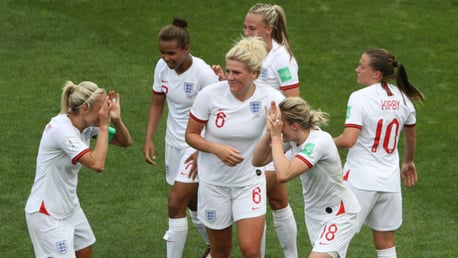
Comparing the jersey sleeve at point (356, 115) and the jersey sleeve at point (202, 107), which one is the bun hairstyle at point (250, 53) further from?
the jersey sleeve at point (356, 115)

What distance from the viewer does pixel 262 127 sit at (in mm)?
9328

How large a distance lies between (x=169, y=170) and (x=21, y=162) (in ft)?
10.4

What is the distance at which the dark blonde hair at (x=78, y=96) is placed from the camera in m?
8.91

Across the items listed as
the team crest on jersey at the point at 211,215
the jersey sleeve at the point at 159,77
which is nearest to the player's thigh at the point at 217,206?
the team crest on jersey at the point at 211,215

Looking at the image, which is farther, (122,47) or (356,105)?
(122,47)

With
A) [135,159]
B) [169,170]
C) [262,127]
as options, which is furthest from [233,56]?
[135,159]

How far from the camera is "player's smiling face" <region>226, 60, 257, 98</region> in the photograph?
9.12 metres

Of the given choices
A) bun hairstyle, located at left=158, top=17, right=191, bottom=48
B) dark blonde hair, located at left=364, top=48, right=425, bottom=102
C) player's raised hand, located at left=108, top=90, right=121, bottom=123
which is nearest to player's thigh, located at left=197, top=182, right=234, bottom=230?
player's raised hand, located at left=108, top=90, right=121, bottom=123

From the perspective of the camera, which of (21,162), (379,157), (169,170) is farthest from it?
(21,162)

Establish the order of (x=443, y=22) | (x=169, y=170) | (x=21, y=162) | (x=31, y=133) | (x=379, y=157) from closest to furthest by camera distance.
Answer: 1. (x=379, y=157)
2. (x=169, y=170)
3. (x=21, y=162)
4. (x=31, y=133)
5. (x=443, y=22)

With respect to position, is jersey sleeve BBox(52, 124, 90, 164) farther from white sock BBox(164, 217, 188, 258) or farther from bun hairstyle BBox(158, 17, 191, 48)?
white sock BBox(164, 217, 188, 258)

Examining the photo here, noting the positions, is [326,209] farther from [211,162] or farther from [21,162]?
[21,162]

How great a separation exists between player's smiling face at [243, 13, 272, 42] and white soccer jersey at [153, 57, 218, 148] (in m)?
0.57

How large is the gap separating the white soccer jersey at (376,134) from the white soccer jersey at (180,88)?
157cm
